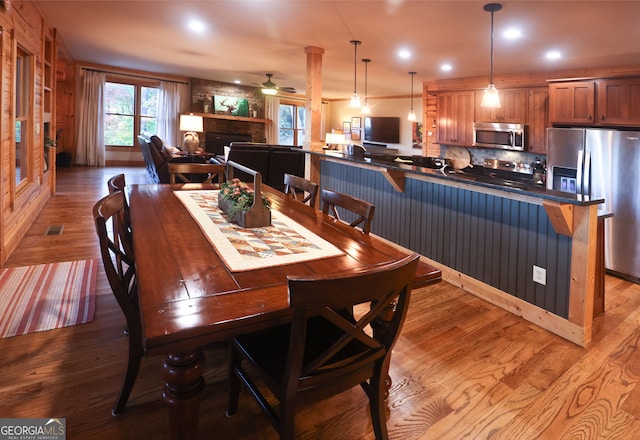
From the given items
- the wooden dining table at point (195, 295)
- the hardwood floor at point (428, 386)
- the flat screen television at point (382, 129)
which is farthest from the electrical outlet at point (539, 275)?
the flat screen television at point (382, 129)

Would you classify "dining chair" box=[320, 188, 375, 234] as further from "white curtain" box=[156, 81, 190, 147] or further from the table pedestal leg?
"white curtain" box=[156, 81, 190, 147]

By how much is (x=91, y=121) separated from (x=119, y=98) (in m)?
0.96

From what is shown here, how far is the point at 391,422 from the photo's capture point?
161cm

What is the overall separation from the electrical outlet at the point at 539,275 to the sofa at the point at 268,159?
13.7ft

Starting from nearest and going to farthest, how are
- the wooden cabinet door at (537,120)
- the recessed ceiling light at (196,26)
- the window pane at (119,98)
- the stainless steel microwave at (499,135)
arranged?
the recessed ceiling light at (196,26) → the wooden cabinet door at (537,120) → the stainless steel microwave at (499,135) → the window pane at (119,98)

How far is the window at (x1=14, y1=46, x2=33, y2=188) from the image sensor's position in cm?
415

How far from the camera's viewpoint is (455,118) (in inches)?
297

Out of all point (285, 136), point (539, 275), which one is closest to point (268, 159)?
point (539, 275)

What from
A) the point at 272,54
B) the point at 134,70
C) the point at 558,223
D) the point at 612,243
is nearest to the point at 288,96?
the point at 134,70

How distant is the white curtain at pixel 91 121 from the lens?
9453mm

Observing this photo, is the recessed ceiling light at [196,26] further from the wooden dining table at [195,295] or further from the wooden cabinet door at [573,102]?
the wooden cabinet door at [573,102]

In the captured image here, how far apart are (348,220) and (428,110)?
473cm

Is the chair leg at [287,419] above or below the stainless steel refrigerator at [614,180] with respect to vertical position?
below

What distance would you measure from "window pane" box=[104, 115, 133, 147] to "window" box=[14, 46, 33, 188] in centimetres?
599
